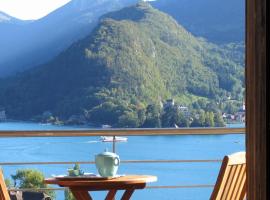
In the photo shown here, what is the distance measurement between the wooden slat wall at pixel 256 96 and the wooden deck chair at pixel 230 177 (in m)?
0.75

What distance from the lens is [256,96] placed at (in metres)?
1.64

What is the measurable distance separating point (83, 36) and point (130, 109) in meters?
5.64

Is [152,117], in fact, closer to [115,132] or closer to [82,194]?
[115,132]

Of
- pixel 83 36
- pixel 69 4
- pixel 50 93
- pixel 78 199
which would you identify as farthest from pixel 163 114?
pixel 69 4

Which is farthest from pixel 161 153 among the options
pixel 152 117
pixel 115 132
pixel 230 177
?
pixel 230 177

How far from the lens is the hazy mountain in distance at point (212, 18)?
65.1 feet

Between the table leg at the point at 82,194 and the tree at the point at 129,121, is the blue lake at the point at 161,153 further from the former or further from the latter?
the table leg at the point at 82,194

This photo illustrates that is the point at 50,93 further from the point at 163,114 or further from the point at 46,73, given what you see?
the point at 163,114

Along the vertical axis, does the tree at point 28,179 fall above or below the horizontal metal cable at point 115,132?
below

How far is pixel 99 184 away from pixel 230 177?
552 millimetres

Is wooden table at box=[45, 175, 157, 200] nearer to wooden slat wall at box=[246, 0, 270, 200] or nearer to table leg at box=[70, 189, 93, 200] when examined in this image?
table leg at box=[70, 189, 93, 200]

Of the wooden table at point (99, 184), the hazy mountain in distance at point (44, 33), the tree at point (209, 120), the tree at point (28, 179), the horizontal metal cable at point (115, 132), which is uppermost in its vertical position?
the hazy mountain in distance at point (44, 33)

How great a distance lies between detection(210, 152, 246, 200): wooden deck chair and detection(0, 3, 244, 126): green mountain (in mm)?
10284

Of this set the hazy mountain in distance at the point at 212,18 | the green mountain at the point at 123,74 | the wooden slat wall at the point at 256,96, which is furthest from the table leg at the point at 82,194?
the hazy mountain in distance at the point at 212,18
